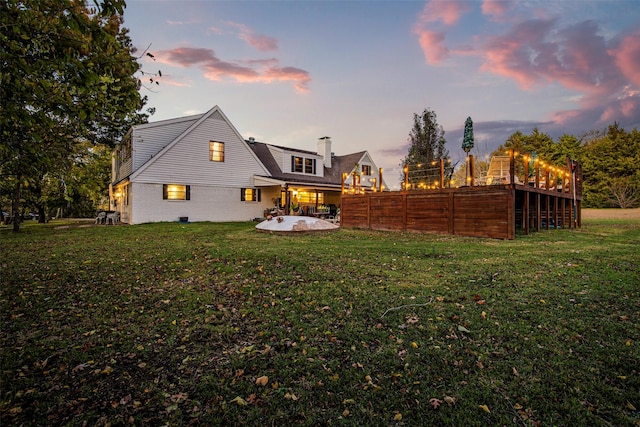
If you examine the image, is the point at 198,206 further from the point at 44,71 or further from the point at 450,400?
the point at 450,400

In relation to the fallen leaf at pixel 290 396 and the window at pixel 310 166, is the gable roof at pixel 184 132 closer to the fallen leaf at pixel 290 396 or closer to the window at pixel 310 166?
the window at pixel 310 166

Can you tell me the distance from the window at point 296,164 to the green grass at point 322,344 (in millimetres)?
17993

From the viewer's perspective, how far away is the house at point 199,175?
56.0 feet

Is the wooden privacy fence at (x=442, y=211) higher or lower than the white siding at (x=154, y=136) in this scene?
lower

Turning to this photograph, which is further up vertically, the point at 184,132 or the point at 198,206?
the point at 184,132

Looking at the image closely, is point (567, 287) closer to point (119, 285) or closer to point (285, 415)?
point (285, 415)

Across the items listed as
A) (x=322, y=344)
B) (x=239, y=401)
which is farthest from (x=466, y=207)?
(x=239, y=401)

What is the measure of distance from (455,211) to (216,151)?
14850mm

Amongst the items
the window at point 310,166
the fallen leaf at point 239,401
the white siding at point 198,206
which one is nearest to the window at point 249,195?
the white siding at point 198,206

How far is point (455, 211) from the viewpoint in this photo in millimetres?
11461

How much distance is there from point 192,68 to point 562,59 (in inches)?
764

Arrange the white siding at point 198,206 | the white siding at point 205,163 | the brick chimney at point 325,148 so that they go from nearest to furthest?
the white siding at point 198,206
the white siding at point 205,163
the brick chimney at point 325,148

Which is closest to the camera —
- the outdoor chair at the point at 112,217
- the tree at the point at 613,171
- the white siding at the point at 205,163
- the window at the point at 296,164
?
the white siding at the point at 205,163

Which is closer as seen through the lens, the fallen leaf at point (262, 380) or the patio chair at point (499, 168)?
the fallen leaf at point (262, 380)
